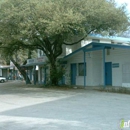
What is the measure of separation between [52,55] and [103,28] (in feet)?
21.7

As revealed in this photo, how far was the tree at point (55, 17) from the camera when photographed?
1838 cm

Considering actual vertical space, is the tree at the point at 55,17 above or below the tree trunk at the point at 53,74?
above

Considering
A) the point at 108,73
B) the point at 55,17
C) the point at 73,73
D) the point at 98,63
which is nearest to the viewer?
the point at 55,17

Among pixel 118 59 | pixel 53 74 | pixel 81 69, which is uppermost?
pixel 118 59

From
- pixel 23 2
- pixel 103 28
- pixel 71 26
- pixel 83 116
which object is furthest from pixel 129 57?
pixel 83 116

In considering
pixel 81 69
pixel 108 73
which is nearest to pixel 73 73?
pixel 81 69

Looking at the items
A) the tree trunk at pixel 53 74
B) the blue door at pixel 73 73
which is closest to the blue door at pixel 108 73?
the blue door at pixel 73 73

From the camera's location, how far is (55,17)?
1800 centimetres

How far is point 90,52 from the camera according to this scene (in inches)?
973

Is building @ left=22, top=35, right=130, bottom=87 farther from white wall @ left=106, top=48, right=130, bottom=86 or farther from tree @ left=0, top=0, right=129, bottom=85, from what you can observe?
tree @ left=0, top=0, right=129, bottom=85

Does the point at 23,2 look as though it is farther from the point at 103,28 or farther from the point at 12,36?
the point at 103,28

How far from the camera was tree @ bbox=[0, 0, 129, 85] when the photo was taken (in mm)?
18375

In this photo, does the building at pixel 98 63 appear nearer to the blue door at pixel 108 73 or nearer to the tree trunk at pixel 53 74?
the blue door at pixel 108 73

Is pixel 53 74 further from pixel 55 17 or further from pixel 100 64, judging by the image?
pixel 55 17
